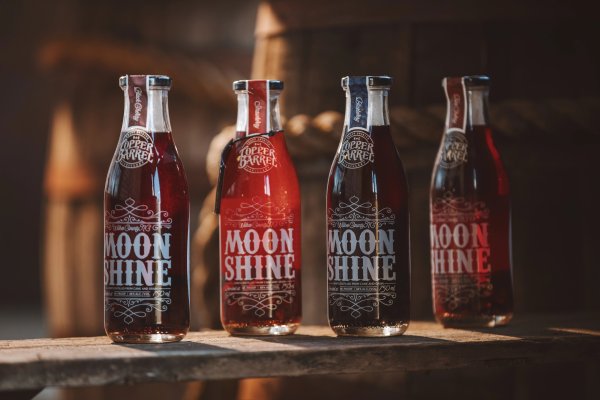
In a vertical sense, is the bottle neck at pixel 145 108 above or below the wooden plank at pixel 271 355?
above

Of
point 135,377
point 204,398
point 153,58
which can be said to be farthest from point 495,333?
point 153,58

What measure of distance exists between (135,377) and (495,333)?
467 mm

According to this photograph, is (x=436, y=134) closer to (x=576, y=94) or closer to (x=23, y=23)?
(x=576, y=94)

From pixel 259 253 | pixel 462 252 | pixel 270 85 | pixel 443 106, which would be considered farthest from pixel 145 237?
pixel 443 106

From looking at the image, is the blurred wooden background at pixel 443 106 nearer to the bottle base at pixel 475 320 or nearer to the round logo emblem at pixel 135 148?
the bottle base at pixel 475 320

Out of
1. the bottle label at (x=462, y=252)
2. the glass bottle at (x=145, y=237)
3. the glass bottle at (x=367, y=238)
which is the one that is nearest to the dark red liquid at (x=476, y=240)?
the bottle label at (x=462, y=252)

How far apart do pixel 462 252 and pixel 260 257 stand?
0.90ft

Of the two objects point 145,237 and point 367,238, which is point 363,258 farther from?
point 145,237

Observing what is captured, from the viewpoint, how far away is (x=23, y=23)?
4.61 m

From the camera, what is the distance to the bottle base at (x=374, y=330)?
1274 mm

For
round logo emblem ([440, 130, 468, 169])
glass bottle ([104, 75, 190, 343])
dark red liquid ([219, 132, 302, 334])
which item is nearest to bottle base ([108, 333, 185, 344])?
glass bottle ([104, 75, 190, 343])

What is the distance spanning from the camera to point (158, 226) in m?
1.24

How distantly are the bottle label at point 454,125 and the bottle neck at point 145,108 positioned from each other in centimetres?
39

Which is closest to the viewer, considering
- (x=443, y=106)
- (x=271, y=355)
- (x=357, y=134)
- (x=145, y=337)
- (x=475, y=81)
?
(x=271, y=355)
